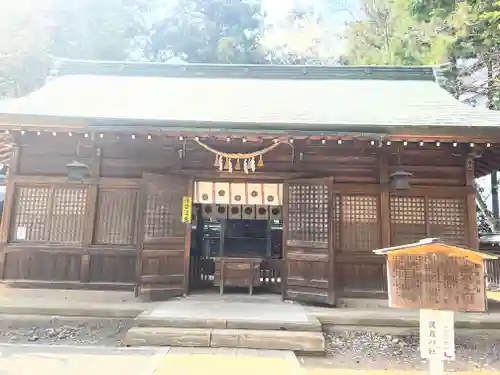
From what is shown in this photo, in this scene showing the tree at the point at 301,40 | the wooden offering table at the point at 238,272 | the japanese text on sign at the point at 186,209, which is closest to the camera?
the japanese text on sign at the point at 186,209

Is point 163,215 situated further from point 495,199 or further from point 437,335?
point 495,199

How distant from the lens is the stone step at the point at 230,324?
5031 mm

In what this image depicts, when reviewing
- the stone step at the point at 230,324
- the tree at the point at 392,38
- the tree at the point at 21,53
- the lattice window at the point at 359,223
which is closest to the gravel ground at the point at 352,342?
the stone step at the point at 230,324

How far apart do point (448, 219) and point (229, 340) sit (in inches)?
182

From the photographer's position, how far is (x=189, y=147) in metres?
7.00

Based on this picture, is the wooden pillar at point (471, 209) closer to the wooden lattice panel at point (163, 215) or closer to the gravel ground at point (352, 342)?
the gravel ground at point (352, 342)

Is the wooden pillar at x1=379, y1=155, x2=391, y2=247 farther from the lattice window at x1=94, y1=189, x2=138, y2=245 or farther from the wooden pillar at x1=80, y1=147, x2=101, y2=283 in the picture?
the wooden pillar at x1=80, y1=147, x2=101, y2=283

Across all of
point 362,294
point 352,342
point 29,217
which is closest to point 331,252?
point 362,294

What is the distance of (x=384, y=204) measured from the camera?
689cm

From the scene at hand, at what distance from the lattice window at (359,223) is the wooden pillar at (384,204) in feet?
0.28

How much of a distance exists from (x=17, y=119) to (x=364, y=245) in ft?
20.6

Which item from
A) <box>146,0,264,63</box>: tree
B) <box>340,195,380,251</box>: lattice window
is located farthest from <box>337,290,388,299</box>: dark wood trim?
<box>146,0,264,63</box>: tree

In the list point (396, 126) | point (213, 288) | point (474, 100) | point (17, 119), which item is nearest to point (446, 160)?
point (396, 126)

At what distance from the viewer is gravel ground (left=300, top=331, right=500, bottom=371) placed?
4.68 m
